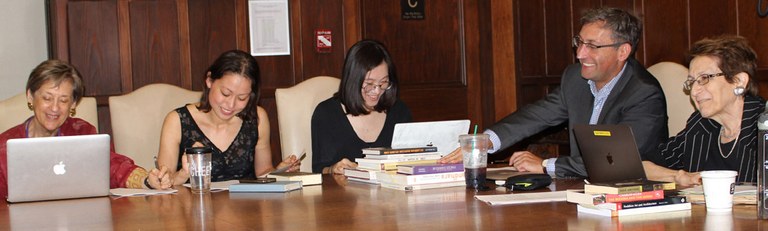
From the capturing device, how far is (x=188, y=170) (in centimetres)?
320

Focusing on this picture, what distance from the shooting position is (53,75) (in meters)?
3.46

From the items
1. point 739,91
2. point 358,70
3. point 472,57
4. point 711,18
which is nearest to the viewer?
point 739,91

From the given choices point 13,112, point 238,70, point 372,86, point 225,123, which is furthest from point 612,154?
point 13,112

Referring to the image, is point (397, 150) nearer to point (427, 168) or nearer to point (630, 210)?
point (427, 168)

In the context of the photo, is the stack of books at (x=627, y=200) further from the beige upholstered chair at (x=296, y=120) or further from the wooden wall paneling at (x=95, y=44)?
the wooden wall paneling at (x=95, y=44)

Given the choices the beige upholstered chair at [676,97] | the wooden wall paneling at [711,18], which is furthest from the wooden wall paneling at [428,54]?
the beige upholstered chair at [676,97]

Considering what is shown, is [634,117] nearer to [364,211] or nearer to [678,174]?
[678,174]

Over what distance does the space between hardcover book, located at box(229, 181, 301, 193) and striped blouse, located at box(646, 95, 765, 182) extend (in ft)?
4.16

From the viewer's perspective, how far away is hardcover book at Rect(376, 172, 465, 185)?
2.91 m

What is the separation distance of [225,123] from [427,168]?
3.93 ft

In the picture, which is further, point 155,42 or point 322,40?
point 322,40

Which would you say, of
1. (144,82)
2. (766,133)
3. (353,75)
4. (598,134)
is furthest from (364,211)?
(144,82)

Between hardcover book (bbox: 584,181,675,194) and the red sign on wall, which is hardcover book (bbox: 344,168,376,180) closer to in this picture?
hardcover book (bbox: 584,181,675,194)

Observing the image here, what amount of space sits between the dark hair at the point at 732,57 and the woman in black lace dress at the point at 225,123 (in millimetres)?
1763
